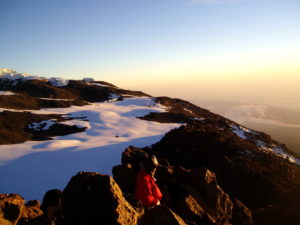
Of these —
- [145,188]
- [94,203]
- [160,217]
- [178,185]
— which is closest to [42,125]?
[178,185]

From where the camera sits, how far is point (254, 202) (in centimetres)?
1728

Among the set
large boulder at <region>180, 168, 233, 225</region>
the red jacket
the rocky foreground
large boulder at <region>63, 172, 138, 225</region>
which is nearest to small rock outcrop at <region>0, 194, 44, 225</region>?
the rocky foreground

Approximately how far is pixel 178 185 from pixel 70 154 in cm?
2187

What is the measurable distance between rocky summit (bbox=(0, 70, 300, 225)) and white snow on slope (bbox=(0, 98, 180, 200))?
2.66m

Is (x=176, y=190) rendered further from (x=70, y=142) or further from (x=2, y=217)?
(x=70, y=142)

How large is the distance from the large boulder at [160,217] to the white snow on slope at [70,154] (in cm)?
1655

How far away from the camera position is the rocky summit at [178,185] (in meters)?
5.83

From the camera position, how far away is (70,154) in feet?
92.3

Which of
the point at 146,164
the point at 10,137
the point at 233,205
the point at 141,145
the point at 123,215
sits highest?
the point at 146,164

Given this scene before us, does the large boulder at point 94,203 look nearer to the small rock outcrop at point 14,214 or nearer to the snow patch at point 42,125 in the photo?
the small rock outcrop at point 14,214

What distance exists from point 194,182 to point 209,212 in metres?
1.31

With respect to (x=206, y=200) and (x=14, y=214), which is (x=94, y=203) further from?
(x=206, y=200)

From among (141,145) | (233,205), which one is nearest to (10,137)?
(141,145)

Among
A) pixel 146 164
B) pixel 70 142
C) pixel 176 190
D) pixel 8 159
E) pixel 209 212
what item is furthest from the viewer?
pixel 70 142
